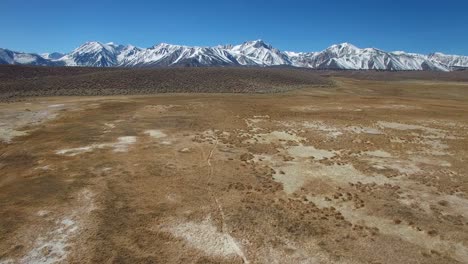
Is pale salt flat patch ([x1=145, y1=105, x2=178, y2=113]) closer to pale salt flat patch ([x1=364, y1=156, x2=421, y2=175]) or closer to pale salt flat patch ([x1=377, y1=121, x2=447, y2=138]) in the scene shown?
pale salt flat patch ([x1=377, y1=121, x2=447, y2=138])

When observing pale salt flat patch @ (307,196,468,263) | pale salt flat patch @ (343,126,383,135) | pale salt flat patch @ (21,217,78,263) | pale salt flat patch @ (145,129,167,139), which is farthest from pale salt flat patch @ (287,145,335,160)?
pale salt flat patch @ (21,217,78,263)

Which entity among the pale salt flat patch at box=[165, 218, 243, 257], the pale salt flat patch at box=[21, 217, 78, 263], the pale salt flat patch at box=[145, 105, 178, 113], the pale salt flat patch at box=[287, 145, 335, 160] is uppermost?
the pale salt flat patch at box=[145, 105, 178, 113]

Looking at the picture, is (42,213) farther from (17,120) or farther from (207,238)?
(17,120)

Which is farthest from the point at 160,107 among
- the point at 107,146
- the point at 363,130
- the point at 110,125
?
the point at 363,130

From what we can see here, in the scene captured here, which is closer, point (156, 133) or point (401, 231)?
point (401, 231)

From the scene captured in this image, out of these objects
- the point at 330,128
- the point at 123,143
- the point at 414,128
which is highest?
the point at 123,143

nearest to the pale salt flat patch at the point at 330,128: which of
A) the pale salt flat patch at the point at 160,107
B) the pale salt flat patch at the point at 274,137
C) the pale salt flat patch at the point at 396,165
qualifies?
the pale salt flat patch at the point at 274,137

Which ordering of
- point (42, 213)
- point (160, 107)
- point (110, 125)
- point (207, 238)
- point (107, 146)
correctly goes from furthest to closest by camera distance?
point (160, 107) → point (110, 125) → point (107, 146) → point (42, 213) → point (207, 238)
